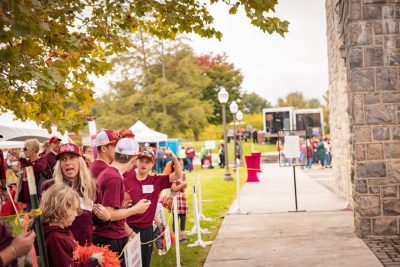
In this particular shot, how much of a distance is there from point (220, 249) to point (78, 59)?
3809 mm

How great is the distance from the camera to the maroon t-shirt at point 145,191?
18.2ft

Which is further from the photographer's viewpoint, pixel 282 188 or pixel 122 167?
pixel 282 188

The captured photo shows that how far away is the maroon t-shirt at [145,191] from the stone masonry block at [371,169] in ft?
13.1

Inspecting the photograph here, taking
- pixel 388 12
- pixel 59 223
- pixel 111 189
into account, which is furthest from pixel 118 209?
pixel 388 12

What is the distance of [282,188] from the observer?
57.9 feet

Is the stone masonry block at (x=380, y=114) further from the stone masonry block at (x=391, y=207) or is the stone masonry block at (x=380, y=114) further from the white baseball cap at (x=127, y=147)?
the white baseball cap at (x=127, y=147)

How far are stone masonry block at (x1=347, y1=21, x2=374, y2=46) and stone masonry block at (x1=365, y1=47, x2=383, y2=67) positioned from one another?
132mm

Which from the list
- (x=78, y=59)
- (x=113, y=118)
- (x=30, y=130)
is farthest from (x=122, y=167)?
(x=113, y=118)

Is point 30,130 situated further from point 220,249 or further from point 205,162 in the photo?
point 205,162

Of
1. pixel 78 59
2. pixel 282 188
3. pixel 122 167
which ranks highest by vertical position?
pixel 78 59

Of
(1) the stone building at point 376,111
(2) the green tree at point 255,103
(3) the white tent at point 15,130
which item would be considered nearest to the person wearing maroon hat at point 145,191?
(1) the stone building at point 376,111

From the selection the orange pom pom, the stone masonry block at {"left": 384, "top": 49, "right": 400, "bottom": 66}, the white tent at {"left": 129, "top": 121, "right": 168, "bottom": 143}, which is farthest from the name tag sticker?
the white tent at {"left": 129, "top": 121, "right": 168, "bottom": 143}

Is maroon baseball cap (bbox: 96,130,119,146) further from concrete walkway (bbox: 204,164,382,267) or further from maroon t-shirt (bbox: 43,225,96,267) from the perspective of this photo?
concrete walkway (bbox: 204,164,382,267)

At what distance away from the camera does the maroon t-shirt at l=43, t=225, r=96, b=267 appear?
3.60 meters
